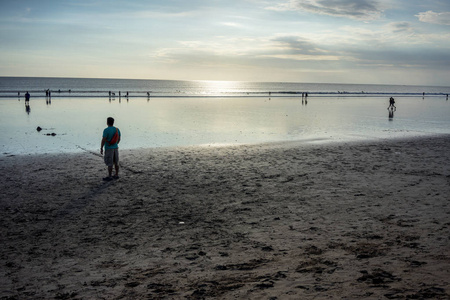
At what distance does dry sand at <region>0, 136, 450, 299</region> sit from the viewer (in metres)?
5.18

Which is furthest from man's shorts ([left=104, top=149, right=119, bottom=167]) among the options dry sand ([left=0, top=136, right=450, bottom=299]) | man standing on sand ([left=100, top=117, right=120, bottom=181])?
dry sand ([left=0, top=136, right=450, bottom=299])

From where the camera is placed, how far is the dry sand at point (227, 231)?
204 inches

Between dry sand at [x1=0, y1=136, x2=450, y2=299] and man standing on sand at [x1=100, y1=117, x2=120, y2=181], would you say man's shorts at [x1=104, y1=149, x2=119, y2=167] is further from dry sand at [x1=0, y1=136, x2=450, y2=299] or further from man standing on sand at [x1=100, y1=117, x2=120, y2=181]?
Answer: dry sand at [x1=0, y1=136, x2=450, y2=299]

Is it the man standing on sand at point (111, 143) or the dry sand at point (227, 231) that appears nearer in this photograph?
the dry sand at point (227, 231)

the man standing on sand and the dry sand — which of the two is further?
the man standing on sand

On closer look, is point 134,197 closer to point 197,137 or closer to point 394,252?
point 394,252

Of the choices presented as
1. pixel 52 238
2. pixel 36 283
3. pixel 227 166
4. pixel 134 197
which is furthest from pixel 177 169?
pixel 36 283

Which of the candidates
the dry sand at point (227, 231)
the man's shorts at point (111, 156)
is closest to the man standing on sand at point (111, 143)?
the man's shorts at point (111, 156)

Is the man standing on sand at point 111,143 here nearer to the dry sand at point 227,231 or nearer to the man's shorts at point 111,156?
the man's shorts at point 111,156

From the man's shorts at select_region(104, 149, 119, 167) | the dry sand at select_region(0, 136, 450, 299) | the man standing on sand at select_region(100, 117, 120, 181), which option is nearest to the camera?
the dry sand at select_region(0, 136, 450, 299)

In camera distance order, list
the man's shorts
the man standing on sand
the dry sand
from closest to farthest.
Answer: the dry sand
the man standing on sand
the man's shorts

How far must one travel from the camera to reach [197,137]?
22016mm

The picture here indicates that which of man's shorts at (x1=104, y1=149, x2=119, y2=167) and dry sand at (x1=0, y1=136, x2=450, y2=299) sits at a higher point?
man's shorts at (x1=104, y1=149, x2=119, y2=167)

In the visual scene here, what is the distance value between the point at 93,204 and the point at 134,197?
106 cm
